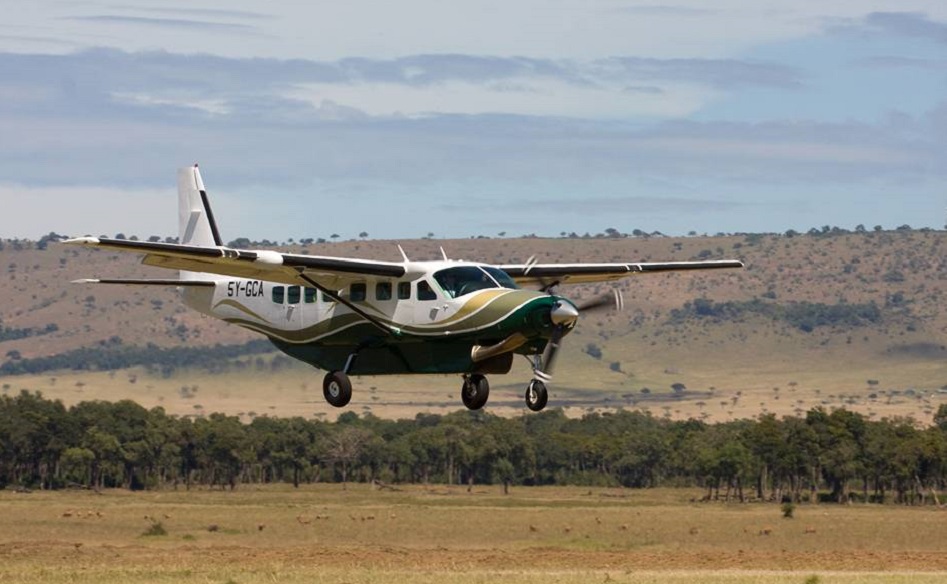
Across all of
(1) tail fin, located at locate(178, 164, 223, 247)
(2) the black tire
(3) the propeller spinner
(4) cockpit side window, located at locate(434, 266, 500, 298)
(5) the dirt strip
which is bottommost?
(5) the dirt strip

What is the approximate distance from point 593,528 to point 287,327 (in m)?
74.9

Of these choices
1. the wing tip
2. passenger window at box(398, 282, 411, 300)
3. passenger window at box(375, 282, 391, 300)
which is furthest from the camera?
passenger window at box(375, 282, 391, 300)

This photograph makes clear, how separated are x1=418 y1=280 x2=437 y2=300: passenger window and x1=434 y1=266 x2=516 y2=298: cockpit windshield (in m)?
0.34

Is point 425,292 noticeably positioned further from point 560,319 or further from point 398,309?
point 560,319

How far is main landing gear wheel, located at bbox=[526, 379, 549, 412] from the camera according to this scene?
54.1m

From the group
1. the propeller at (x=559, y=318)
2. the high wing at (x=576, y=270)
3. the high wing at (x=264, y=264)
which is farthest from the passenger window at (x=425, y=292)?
the high wing at (x=576, y=270)

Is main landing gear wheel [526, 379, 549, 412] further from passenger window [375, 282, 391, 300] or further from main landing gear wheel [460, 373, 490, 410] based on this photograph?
passenger window [375, 282, 391, 300]

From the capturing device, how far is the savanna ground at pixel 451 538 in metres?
81.7

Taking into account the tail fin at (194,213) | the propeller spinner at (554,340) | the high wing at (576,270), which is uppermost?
the tail fin at (194,213)

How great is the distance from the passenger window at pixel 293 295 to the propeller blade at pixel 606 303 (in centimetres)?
916

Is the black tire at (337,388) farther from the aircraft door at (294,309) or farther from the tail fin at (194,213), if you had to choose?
the tail fin at (194,213)

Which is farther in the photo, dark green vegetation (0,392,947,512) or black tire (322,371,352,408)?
dark green vegetation (0,392,947,512)

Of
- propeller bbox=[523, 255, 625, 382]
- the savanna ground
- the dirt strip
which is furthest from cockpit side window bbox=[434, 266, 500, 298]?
the dirt strip

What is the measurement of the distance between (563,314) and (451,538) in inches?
2788
